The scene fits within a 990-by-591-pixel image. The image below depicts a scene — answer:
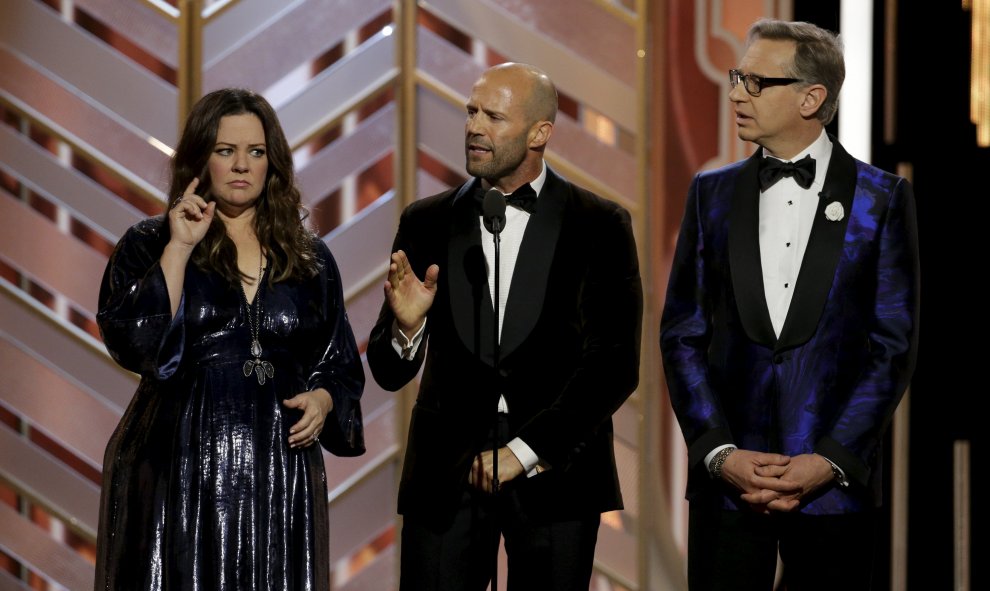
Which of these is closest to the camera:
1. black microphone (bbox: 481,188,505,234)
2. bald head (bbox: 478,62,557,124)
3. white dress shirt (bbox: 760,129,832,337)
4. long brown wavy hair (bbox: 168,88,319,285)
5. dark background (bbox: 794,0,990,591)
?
black microphone (bbox: 481,188,505,234)

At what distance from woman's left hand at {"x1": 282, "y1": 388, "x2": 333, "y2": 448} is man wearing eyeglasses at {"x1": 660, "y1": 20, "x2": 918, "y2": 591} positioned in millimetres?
852

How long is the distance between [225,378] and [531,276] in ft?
2.57

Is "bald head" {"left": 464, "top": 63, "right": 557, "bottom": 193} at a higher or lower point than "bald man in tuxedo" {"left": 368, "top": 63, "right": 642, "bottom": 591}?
higher

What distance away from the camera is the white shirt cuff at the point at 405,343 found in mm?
3037

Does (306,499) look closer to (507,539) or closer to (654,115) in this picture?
(507,539)

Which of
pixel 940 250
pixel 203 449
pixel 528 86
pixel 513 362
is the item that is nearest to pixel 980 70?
pixel 940 250

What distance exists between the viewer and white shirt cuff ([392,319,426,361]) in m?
3.04

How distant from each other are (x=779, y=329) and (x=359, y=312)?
2183 millimetres

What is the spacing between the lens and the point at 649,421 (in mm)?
4660

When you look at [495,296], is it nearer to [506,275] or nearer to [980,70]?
[506,275]

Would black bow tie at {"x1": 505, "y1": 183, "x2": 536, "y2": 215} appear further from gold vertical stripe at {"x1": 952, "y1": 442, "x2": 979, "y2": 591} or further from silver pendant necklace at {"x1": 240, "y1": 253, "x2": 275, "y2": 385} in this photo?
gold vertical stripe at {"x1": 952, "y1": 442, "x2": 979, "y2": 591}

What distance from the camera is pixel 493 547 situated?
3.04 meters

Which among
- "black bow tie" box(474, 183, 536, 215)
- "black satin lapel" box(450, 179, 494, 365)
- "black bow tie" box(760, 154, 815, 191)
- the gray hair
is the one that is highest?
the gray hair

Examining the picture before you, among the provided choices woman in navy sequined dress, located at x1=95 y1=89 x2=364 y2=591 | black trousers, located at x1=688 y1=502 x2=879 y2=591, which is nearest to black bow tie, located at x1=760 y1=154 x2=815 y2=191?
black trousers, located at x1=688 y1=502 x2=879 y2=591
